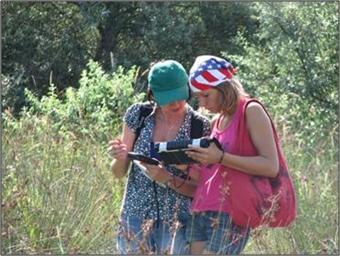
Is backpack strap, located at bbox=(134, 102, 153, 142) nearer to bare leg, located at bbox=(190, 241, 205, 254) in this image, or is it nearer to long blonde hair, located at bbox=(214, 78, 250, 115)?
long blonde hair, located at bbox=(214, 78, 250, 115)

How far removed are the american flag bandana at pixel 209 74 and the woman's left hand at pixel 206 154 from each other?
0.26 meters

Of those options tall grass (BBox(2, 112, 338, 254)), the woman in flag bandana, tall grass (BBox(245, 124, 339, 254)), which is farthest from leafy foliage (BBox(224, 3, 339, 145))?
the woman in flag bandana

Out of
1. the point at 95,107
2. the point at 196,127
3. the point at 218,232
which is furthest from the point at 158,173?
the point at 95,107

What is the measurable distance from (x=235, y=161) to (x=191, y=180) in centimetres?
37

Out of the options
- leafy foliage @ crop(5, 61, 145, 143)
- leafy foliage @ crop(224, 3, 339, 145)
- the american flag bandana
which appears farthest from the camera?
leafy foliage @ crop(224, 3, 339, 145)

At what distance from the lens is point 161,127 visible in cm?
423

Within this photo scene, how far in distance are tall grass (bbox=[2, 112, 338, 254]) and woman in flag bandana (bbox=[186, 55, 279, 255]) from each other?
1.17 m

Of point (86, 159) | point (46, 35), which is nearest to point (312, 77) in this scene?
point (86, 159)

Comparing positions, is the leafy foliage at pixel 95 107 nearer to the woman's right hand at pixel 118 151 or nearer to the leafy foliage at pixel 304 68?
the leafy foliage at pixel 304 68

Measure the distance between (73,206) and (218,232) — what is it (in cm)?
193

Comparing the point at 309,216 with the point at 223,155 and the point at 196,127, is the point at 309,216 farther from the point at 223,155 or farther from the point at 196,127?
the point at 223,155

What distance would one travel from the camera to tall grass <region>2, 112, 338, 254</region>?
5.47 meters

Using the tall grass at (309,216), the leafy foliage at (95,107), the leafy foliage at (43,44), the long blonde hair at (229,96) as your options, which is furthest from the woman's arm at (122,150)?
the leafy foliage at (43,44)

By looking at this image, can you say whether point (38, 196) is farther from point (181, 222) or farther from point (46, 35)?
point (46, 35)
